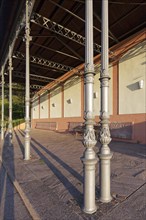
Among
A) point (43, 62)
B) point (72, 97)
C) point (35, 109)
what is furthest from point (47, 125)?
point (43, 62)

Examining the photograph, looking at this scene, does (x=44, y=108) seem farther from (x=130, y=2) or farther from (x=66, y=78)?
(x=130, y=2)

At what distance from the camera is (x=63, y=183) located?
15.1ft

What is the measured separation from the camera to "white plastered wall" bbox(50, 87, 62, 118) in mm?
20734

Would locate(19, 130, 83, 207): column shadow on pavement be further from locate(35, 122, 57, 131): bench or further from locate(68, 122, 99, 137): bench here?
locate(35, 122, 57, 131): bench

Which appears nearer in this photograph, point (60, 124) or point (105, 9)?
point (105, 9)

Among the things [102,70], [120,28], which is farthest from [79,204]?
[120,28]

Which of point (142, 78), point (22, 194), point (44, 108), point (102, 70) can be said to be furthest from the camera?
point (44, 108)

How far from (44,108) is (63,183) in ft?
68.8

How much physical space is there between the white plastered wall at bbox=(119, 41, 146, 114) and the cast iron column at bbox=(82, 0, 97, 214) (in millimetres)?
7998

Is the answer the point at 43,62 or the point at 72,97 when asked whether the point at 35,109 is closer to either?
the point at 72,97

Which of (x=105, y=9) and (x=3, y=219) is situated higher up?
(x=105, y=9)

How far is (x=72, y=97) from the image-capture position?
18.1 m

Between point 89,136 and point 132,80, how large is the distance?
8.92m

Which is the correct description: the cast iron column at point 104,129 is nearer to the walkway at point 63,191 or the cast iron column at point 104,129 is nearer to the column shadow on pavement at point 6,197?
the walkway at point 63,191
